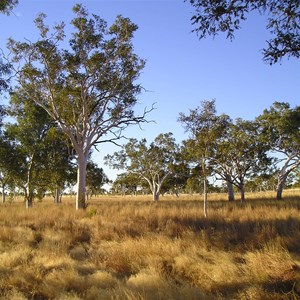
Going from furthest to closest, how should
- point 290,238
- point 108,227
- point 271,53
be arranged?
point 108,227, point 290,238, point 271,53

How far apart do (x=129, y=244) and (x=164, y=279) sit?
2.74 metres

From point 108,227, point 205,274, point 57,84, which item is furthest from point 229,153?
point 205,274

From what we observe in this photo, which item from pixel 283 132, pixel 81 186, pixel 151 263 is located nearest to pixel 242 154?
pixel 283 132

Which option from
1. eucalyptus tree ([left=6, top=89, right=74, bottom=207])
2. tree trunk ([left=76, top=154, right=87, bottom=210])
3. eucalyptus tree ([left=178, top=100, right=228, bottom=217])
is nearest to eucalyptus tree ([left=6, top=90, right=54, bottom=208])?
eucalyptus tree ([left=6, top=89, right=74, bottom=207])

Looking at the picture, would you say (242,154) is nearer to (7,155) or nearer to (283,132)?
(283,132)

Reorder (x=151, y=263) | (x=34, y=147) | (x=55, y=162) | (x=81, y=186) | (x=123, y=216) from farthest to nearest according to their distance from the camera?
(x=55, y=162)
(x=34, y=147)
(x=81, y=186)
(x=123, y=216)
(x=151, y=263)

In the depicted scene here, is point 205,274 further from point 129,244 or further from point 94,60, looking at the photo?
point 94,60

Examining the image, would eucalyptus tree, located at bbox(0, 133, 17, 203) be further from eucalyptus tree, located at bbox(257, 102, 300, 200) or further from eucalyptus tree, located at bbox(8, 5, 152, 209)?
eucalyptus tree, located at bbox(257, 102, 300, 200)

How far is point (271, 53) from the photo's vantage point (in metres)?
7.17

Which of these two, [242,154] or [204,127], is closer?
[204,127]

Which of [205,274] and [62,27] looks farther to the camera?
[62,27]

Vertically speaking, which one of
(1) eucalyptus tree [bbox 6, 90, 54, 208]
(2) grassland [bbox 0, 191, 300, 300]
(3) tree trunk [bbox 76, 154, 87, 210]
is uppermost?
(1) eucalyptus tree [bbox 6, 90, 54, 208]

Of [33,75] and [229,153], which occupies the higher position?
[33,75]

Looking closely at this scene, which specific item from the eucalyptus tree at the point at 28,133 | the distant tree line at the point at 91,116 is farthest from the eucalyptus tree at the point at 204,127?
the eucalyptus tree at the point at 28,133
